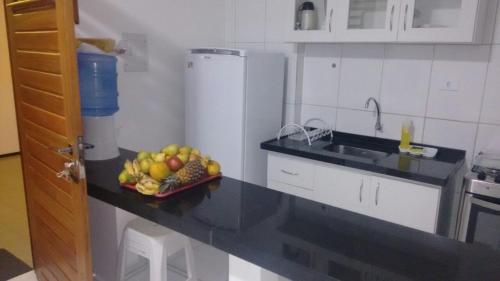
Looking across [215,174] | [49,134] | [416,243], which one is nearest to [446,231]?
[416,243]

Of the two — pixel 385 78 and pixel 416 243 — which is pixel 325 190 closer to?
pixel 385 78

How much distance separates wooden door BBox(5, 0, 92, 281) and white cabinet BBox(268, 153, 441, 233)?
1.32m

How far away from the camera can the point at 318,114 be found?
2.76 m

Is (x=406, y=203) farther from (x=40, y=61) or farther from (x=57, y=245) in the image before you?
(x=40, y=61)

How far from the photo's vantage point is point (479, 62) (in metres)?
2.09

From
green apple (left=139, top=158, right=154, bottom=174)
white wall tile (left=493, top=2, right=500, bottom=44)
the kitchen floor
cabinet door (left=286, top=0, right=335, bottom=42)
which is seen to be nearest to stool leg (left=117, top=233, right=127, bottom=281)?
green apple (left=139, top=158, right=154, bottom=174)

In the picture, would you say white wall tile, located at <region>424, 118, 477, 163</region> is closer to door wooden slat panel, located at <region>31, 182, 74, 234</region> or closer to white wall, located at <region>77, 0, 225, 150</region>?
white wall, located at <region>77, 0, 225, 150</region>

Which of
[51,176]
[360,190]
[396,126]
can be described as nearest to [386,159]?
[360,190]

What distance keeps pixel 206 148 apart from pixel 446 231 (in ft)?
5.34

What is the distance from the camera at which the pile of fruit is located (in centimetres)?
132

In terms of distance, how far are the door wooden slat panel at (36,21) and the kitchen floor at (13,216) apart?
1.58m

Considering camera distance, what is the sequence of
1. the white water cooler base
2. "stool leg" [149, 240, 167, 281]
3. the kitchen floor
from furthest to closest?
the kitchen floor → the white water cooler base → "stool leg" [149, 240, 167, 281]

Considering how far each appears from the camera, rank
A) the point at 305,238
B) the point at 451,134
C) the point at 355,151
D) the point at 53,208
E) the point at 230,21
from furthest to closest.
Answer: the point at 230,21, the point at 355,151, the point at 451,134, the point at 53,208, the point at 305,238

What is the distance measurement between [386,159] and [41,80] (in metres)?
1.79
